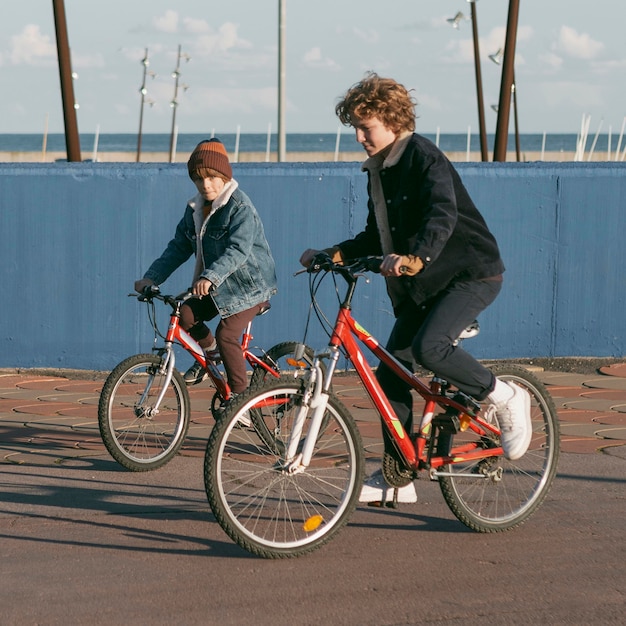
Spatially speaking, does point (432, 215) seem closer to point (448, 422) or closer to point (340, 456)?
point (448, 422)

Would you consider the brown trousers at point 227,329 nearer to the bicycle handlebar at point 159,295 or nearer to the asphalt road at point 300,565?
the bicycle handlebar at point 159,295

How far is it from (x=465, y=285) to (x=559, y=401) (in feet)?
11.5

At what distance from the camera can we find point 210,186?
6285 millimetres

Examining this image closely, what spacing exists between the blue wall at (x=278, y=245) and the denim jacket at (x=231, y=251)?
287cm

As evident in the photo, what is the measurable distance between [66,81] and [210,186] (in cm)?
773

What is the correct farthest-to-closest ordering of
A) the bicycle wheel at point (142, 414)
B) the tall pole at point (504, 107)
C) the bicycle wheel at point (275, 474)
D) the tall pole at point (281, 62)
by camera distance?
the tall pole at point (281, 62) → the tall pole at point (504, 107) → the bicycle wheel at point (142, 414) → the bicycle wheel at point (275, 474)

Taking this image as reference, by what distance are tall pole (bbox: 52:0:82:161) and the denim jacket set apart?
739cm

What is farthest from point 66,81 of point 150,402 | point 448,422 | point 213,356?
point 448,422

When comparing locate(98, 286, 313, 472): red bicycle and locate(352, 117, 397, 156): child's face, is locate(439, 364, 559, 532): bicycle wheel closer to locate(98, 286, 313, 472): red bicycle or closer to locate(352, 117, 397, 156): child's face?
locate(352, 117, 397, 156): child's face

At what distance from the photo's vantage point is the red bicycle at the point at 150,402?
20.1ft

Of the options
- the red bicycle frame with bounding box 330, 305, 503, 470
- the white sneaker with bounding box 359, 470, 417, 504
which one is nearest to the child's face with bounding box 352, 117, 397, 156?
the red bicycle frame with bounding box 330, 305, 503, 470

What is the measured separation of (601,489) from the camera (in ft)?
19.2

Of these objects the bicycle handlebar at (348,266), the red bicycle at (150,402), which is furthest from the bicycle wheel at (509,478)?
the red bicycle at (150,402)

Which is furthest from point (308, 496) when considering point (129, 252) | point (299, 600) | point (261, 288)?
point (129, 252)
